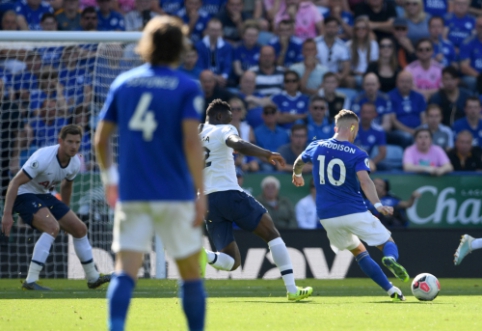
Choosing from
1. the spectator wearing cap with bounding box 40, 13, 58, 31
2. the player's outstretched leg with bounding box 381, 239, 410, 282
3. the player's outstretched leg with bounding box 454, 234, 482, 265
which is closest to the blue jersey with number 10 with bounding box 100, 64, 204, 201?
the player's outstretched leg with bounding box 381, 239, 410, 282

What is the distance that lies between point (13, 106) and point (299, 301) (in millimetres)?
6647

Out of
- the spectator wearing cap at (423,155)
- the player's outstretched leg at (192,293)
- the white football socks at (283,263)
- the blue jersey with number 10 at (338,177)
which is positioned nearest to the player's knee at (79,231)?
the white football socks at (283,263)

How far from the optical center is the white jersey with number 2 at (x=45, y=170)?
10211mm

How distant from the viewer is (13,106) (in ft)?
43.7

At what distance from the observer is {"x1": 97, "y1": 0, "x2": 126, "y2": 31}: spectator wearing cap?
16359mm

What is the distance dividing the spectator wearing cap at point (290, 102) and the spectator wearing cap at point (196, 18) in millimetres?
2171

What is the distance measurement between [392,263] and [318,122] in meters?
6.35

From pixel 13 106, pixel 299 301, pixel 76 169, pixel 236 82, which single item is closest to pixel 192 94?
pixel 299 301

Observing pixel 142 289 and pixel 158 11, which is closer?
pixel 142 289

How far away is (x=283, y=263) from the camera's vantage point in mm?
8766

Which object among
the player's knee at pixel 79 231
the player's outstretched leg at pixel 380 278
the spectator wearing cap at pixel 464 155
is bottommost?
the player's outstretched leg at pixel 380 278

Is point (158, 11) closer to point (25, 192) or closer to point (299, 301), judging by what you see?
point (25, 192)

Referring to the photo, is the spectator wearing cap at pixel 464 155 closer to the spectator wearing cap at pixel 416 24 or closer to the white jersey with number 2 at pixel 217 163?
the spectator wearing cap at pixel 416 24

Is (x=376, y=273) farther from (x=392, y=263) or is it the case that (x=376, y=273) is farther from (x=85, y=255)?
(x=85, y=255)
